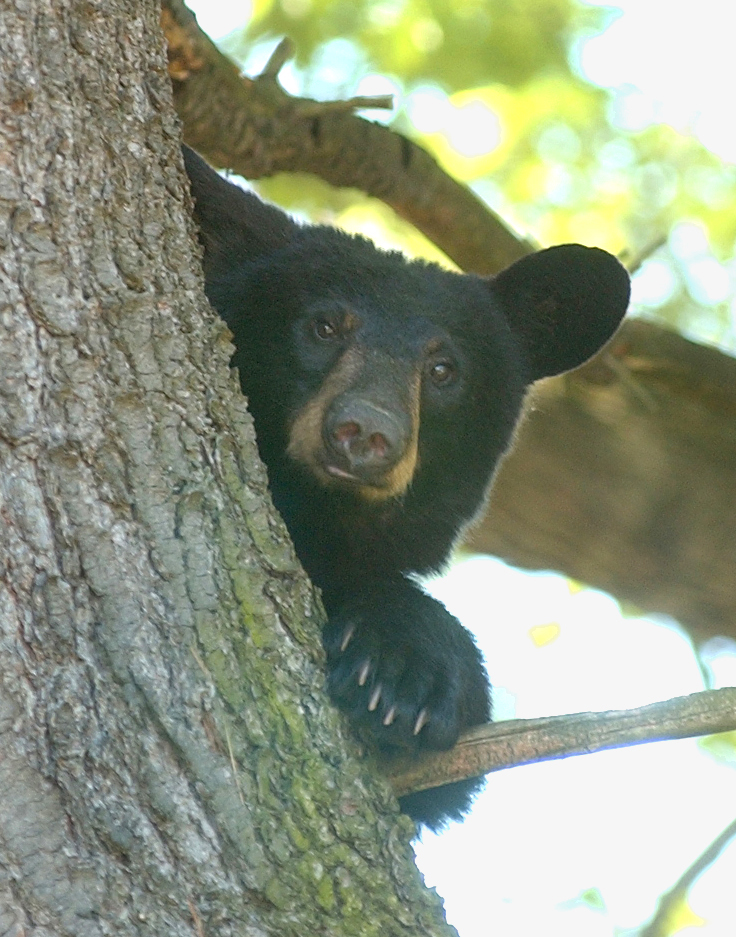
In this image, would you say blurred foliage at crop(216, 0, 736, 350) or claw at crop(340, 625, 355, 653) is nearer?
claw at crop(340, 625, 355, 653)

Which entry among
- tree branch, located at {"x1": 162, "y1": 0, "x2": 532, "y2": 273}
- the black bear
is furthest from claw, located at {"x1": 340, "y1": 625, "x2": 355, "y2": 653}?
tree branch, located at {"x1": 162, "y1": 0, "x2": 532, "y2": 273}

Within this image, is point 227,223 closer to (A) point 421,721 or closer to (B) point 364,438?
(B) point 364,438

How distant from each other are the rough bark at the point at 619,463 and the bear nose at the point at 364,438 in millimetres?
2687

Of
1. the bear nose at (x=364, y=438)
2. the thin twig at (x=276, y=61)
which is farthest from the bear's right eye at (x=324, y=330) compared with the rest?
the thin twig at (x=276, y=61)

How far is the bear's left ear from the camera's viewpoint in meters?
5.12

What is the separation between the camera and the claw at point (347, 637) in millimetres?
3424

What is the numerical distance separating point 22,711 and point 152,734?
0.31 m

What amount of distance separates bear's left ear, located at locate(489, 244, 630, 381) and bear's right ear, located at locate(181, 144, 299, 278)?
1014 millimetres

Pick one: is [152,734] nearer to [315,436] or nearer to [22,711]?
[22,711]

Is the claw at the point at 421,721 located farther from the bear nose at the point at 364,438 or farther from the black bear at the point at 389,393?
the bear nose at the point at 364,438

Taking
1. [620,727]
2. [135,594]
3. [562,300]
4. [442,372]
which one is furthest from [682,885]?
[135,594]

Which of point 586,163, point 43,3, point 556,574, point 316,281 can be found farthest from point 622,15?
point 43,3

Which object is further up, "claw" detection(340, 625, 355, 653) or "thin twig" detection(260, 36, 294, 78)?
"thin twig" detection(260, 36, 294, 78)

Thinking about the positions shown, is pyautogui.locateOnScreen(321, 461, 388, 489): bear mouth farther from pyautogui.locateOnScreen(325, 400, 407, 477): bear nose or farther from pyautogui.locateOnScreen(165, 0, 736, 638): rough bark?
pyautogui.locateOnScreen(165, 0, 736, 638): rough bark
